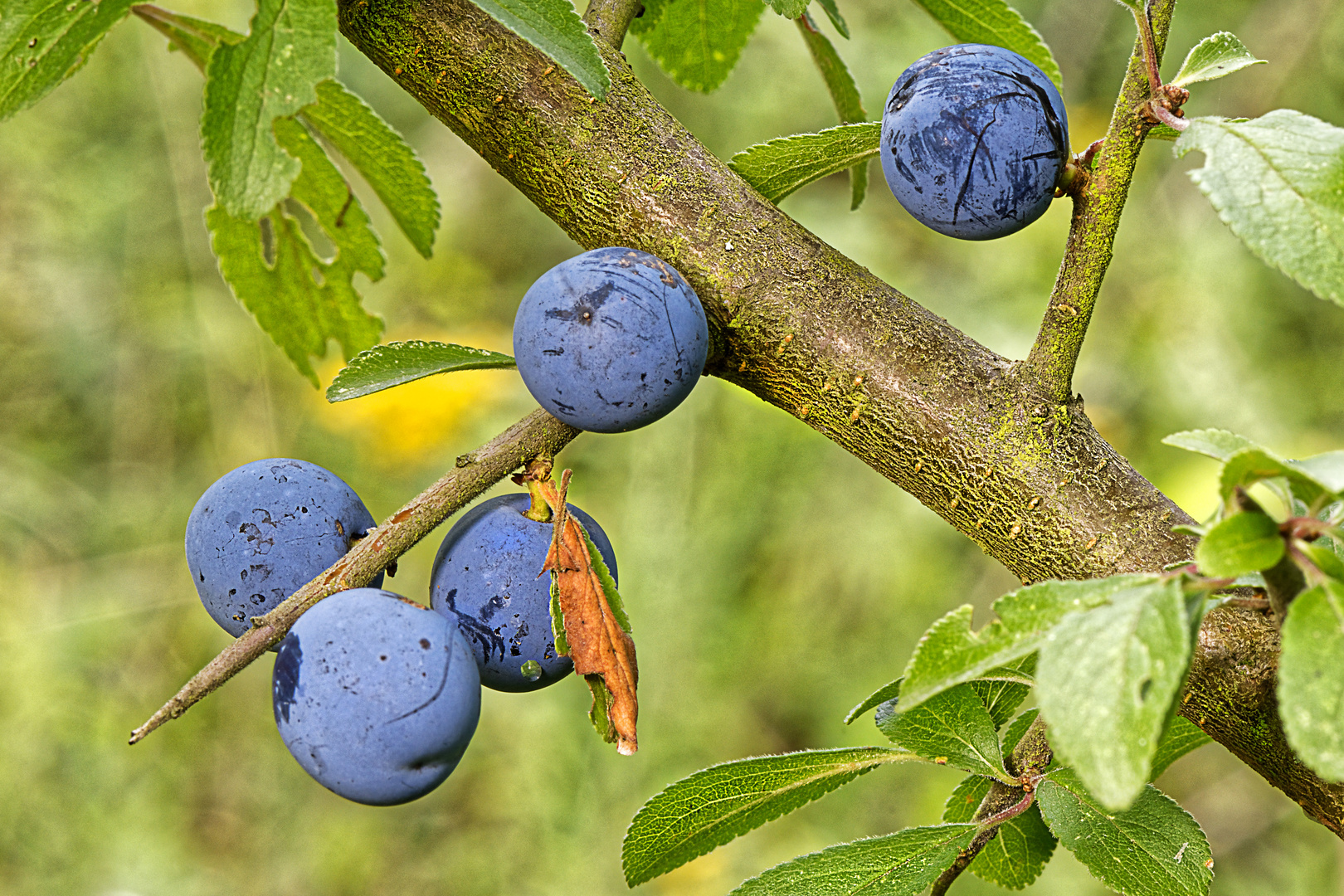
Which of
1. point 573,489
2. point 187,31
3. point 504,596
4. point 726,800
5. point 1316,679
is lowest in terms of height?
point 573,489

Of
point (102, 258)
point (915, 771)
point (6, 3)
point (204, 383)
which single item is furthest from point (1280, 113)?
point (102, 258)

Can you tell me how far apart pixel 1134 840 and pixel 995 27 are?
0.60 m

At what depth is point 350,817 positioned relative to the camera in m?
2.45

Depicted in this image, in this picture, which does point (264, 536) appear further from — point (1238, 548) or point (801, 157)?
point (1238, 548)

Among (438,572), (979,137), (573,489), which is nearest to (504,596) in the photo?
(438,572)

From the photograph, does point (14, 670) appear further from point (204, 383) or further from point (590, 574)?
point (590, 574)

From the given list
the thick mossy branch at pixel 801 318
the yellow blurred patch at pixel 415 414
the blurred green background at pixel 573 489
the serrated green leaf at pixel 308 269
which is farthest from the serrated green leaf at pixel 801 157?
the yellow blurred patch at pixel 415 414

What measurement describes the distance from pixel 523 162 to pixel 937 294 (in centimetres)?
209

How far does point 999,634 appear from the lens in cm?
45

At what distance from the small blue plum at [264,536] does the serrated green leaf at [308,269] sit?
34 cm

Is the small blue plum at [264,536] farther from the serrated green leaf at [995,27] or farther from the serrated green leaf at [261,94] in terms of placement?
the serrated green leaf at [995,27]

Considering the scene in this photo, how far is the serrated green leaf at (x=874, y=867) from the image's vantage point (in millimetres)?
621

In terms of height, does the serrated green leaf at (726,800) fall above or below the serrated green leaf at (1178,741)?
below

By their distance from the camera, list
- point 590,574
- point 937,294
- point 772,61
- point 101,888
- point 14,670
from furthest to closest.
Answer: point 772,61 → point 937,294 → point 14,670 → point 101,888 → point 590,574
